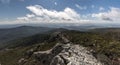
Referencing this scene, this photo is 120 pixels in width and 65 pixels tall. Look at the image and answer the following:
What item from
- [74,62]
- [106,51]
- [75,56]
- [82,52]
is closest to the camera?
[74,62]

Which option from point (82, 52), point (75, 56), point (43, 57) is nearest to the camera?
point (75, 56)

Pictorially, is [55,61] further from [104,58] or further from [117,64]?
[117,64]

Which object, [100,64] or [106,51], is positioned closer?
[100,64]

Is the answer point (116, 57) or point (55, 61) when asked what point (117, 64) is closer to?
point (116, 57)

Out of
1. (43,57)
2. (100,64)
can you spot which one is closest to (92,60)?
(100,64)

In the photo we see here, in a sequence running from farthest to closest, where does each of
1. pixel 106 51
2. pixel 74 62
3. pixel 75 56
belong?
1. pixel 106 51
2. pixel 75 56
3. pixel 74 62

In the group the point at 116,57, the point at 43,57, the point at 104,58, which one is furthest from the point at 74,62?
the point at 43,57

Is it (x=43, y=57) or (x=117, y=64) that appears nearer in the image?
(x=117, y=64)

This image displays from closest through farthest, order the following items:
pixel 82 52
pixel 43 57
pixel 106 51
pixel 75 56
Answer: pixel 75 56 → pixel 82 52 → pixel 106 51 → pixel 43 57

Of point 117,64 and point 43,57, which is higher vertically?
point 117,64

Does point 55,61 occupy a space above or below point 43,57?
above
